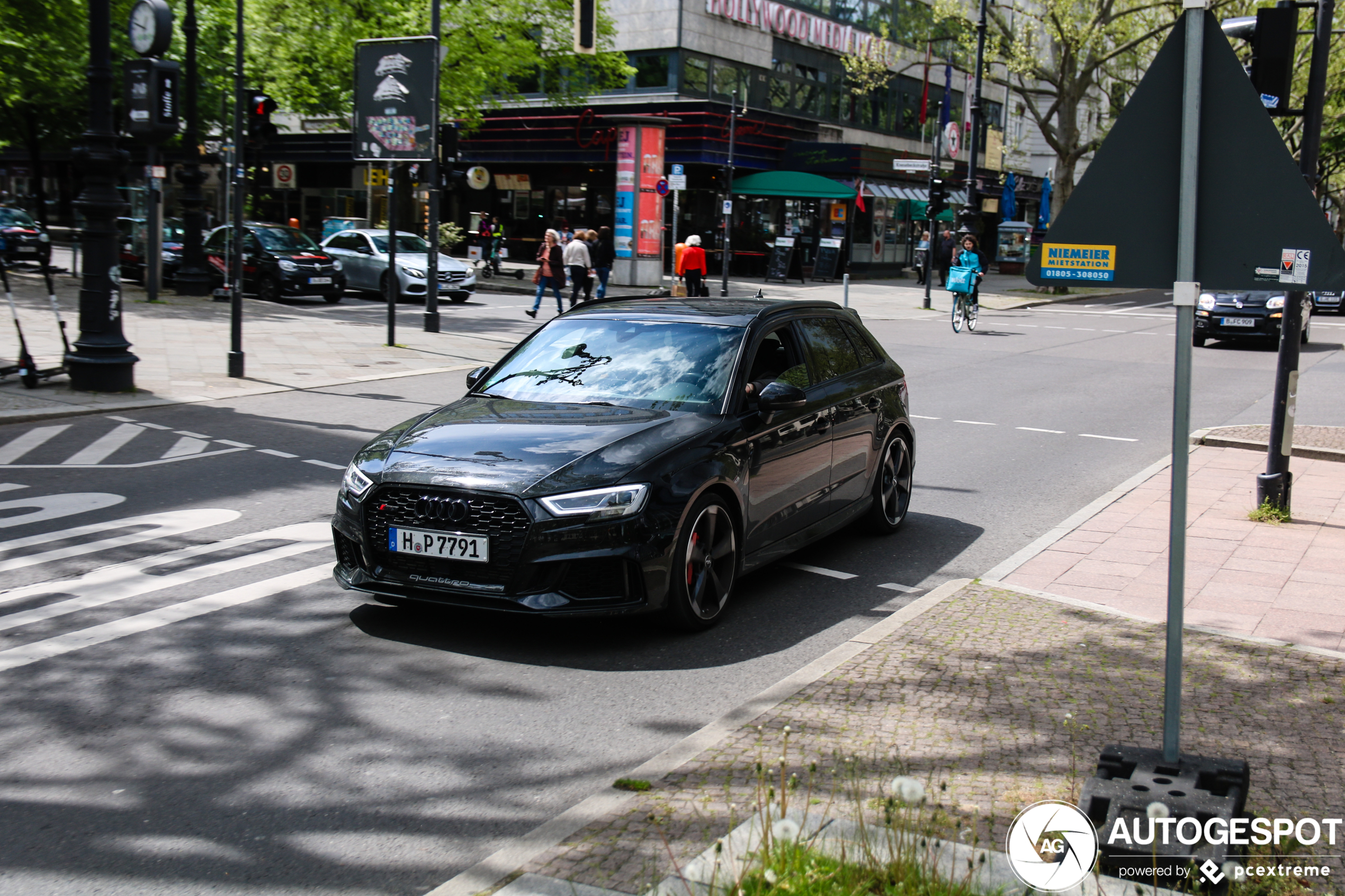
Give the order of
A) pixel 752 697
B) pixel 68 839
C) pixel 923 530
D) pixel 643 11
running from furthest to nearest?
pixel 643 11 → pixel 923 530 → pixel 752 697 → pixel 68 839

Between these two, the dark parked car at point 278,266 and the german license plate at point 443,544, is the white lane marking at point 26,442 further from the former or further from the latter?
the dark parked car at point 278,266

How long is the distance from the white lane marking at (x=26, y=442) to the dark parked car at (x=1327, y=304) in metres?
33.0

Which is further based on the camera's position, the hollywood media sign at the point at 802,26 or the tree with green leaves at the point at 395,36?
the hollywood media sign at the point at 802,26

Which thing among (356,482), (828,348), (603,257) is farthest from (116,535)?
(603,257)

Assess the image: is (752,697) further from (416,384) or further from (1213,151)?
(416,384)

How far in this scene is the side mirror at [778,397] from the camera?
664cm

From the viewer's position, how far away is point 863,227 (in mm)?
48219

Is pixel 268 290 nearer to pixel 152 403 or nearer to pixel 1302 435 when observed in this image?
pixel 152 403

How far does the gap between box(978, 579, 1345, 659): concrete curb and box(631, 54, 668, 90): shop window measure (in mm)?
39349

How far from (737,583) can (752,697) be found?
215 cm

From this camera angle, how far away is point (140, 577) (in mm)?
6949

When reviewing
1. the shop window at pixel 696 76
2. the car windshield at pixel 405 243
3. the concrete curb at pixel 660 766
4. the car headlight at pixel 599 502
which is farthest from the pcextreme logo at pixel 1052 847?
the shop window at pixel 696 76

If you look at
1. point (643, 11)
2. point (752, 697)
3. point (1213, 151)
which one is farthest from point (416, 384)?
point (643, 11)

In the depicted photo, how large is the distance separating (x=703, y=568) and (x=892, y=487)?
109 inches
